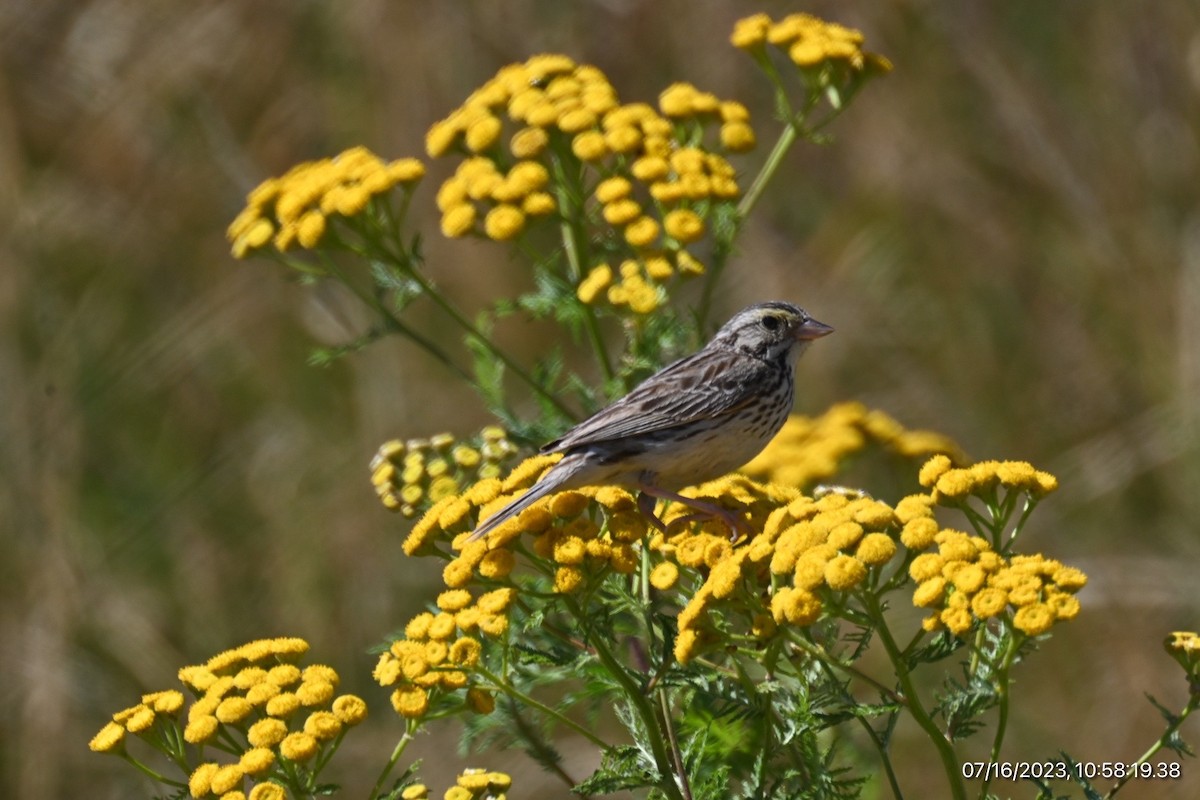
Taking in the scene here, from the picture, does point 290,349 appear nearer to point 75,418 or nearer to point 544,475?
point 75,418

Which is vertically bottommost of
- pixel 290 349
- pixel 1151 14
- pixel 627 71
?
pixel 290 349

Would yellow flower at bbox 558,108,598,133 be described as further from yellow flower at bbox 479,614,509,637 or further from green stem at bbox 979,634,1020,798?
green stem at bbox 979,634,1020,798

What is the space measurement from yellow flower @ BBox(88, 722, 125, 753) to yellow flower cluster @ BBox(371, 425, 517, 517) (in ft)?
5.04

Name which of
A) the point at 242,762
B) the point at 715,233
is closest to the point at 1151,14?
the point at 715,233

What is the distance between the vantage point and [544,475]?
203 inches

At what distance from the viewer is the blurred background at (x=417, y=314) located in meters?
9.68

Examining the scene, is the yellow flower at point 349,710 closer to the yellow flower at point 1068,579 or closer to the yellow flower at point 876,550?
the yellow flower at point 876,550

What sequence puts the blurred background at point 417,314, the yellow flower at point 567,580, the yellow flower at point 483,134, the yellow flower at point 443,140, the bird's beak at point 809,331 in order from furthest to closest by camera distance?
1. the blurred background at point 417,314
2. the bird's beak at point 809,331
3. the yellow flower at point 443,140
4. the yellow flower at point 483,134
5. the yellow flower at point 567,580

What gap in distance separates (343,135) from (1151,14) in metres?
5.68

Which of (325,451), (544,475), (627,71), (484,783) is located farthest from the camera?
(627,71)

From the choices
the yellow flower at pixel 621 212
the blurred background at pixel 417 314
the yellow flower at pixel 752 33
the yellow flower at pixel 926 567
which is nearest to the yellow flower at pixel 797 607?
the yellow flower at pixel 926 567

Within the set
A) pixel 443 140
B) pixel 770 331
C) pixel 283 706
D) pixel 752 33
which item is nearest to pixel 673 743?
pixel 283 706

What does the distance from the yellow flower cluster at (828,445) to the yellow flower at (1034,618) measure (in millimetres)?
2148

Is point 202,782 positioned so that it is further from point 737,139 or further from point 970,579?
point 737,139
